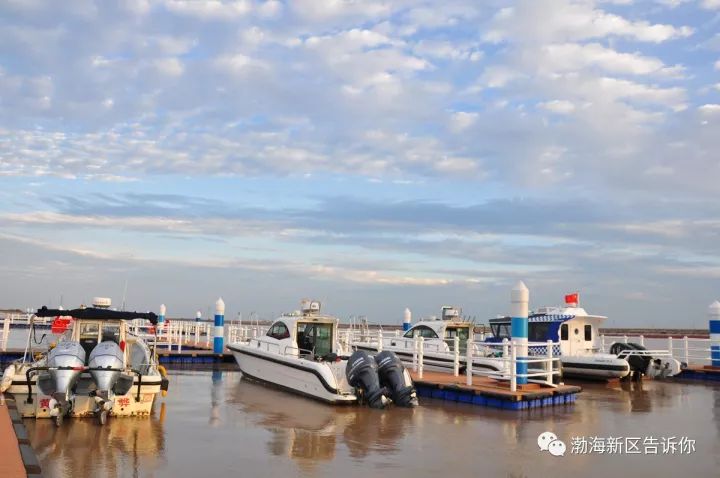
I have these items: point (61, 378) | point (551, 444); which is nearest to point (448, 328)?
point (551, 444)

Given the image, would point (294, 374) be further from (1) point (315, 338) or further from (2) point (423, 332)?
(2) point (423, 332)

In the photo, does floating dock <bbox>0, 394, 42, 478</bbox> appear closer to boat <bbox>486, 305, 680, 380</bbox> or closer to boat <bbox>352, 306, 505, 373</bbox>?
boat <bbox>352, 306, 505, 373</bbox>

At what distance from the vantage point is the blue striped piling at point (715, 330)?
21819 mm

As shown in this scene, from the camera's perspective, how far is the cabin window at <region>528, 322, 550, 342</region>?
2078 centimetres

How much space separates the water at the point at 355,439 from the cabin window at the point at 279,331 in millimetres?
2133

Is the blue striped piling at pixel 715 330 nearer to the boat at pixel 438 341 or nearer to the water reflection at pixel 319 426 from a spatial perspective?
the boat at pixel 438 341

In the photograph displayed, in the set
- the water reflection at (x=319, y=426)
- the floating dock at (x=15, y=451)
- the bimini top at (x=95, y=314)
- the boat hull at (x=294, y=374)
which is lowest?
the water reflection at (x=319, y=426)

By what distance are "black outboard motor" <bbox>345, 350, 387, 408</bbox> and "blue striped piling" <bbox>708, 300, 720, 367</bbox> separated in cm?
1410

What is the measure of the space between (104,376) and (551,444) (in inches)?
293

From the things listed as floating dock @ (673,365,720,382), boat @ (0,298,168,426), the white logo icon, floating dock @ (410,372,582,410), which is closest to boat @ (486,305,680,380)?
floating dock @ (673,365,720,382)

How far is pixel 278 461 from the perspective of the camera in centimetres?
875

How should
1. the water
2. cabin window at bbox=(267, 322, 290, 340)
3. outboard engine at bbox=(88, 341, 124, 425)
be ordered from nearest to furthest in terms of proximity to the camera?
the water < outboard engine at bbox=(88, 341, 124, 425) < cabin window at bbox=(267, 322, 290, 340)

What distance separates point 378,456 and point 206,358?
17183 millimetres

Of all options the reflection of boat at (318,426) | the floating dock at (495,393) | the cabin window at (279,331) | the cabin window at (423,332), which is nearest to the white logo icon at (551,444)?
the reflection of boat at (318,426)
